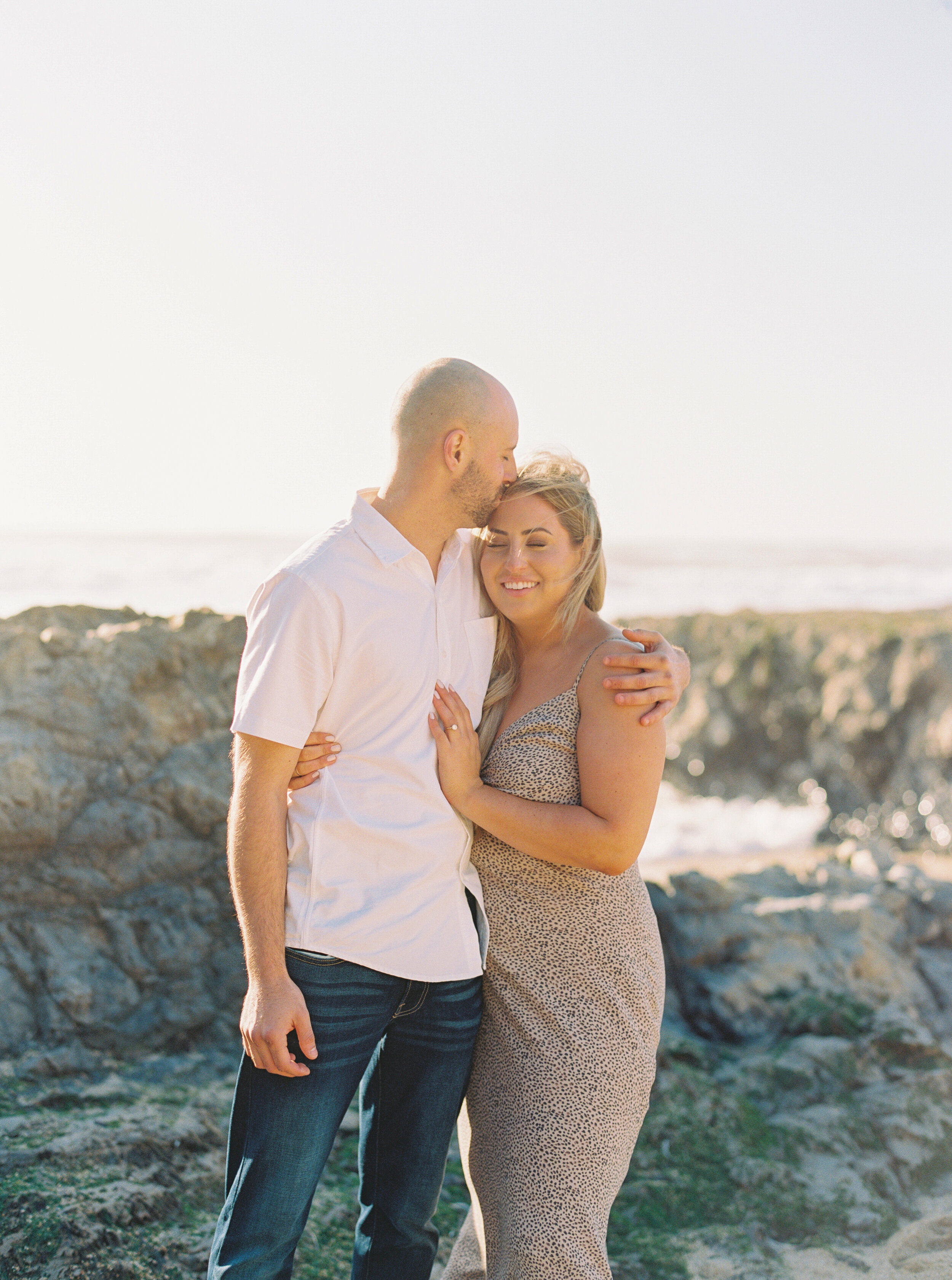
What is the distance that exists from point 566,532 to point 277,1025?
1422 mm

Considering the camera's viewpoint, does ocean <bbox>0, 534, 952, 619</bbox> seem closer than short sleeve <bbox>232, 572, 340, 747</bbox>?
No

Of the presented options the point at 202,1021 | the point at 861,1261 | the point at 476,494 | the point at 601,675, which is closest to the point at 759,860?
the point at 861,1261

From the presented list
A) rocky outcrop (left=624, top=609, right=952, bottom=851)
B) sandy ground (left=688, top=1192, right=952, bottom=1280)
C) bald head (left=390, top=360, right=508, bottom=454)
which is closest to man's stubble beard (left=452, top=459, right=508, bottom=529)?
bald head (left=390, top=360, right=508, bottom=454)

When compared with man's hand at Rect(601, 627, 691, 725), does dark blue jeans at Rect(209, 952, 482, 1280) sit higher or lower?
lower

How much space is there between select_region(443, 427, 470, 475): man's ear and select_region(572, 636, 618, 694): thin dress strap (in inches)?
22.6

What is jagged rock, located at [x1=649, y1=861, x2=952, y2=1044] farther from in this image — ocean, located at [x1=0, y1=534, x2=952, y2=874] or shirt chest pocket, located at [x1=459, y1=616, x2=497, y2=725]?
ocean, located at [x1=0, y1=534, x2=952, y2=874]

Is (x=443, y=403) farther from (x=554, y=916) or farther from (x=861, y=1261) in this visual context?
(x=861, y=1261)

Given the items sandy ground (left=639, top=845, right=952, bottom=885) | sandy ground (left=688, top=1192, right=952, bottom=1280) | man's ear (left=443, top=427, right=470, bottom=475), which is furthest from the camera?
→ sandy ground (left=639, top=845, right=952, bottom=885)

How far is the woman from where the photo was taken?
2.55m

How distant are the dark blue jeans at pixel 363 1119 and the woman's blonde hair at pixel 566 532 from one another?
0.67 m

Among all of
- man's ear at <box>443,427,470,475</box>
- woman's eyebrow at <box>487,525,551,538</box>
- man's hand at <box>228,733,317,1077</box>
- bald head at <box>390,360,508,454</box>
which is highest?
bald head at <box>390,360,508,454</box>

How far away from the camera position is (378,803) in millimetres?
2510

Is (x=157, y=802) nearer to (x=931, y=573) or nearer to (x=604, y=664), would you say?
(x=604, y=664)

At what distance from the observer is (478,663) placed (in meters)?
2.86
